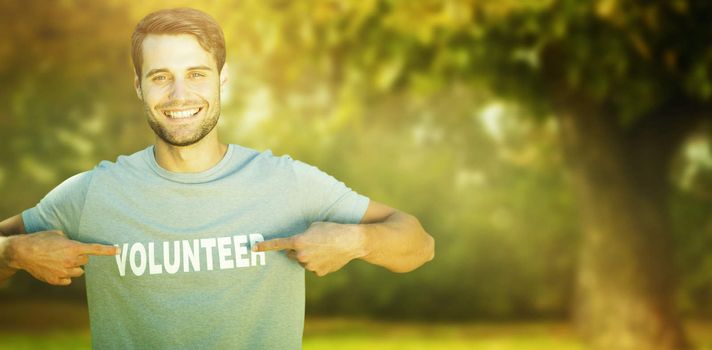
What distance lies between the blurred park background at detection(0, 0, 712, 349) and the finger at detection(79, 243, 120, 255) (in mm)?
3942

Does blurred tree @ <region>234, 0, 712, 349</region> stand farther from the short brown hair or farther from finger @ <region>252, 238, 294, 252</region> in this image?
finger @ <region>252, 238, 294, 252</region>

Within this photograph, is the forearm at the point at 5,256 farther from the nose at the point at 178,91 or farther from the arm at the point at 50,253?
the nose at the point at 178,91

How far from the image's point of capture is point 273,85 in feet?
33.2

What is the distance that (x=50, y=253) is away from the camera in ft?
7.86

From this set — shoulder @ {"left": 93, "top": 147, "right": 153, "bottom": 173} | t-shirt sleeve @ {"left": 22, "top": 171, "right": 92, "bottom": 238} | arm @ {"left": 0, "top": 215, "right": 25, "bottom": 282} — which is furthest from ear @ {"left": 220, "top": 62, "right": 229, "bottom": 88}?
arm @ {"left": 0, "top": 215, "right": 25, "bottom": 282}

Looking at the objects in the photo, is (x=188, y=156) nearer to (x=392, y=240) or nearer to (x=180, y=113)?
(x=180, y=113)

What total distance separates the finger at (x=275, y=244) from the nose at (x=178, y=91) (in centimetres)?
47

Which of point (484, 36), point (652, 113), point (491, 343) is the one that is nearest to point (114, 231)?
point (484, 36)

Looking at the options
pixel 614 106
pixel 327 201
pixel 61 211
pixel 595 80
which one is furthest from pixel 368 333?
pixel 61 211

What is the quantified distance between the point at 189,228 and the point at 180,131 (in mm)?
279

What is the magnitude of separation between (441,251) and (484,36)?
4958mm

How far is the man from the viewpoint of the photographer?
8.14ft

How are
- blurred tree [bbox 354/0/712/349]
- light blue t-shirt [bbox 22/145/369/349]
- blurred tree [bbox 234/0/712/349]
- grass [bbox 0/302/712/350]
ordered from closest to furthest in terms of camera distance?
light blue t-shirt [bbox 22/145/369/349] < blurred tree [bbox 234/0/712/349] < blurred tree [bbox 354/0/712/349] < grass [bbox 0/302/712/350]

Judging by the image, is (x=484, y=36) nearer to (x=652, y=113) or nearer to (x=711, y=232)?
(x=652, y=113)
